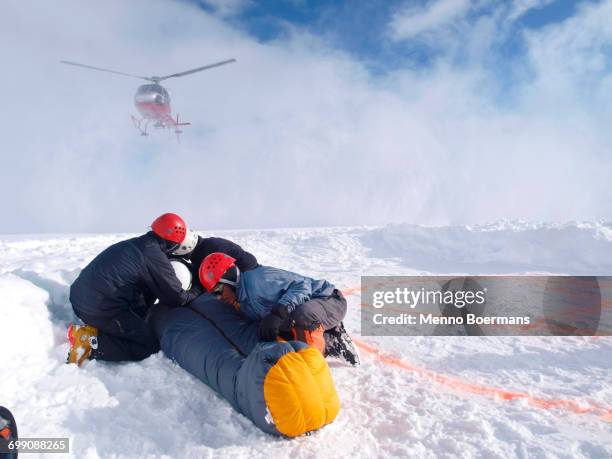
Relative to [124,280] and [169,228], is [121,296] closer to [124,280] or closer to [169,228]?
[124,280]

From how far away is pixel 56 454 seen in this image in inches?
79.4

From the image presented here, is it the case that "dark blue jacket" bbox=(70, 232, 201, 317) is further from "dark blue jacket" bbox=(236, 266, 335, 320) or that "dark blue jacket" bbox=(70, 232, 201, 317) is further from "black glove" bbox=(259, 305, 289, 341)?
"black glove" bbox=(259, 305, 289, 341)

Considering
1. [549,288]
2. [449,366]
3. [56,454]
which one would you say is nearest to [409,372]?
[449,366]

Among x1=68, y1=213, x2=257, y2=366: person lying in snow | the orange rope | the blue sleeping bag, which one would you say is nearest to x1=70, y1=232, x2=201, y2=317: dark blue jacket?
x1=68, y1=213, x2=257, y2=366: person lying in snow

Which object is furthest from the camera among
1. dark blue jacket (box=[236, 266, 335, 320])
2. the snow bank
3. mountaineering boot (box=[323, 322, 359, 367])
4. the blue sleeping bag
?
the snow bank

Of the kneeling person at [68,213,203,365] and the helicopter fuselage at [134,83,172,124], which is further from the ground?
the helicopter fuselage at [134,83,172,124]

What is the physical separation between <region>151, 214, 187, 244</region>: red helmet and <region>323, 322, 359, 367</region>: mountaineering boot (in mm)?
1693

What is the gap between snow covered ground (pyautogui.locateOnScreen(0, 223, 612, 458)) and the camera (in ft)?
7.61

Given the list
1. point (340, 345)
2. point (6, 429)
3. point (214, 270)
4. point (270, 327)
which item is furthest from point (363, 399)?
point (6, 429)

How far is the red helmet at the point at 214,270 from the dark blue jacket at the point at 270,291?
0.25 meters

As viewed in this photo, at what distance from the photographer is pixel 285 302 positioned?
304 cm

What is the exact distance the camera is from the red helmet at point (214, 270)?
141 inches

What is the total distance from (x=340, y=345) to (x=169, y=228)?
1.93 m

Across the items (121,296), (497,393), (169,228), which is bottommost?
(497,393)
